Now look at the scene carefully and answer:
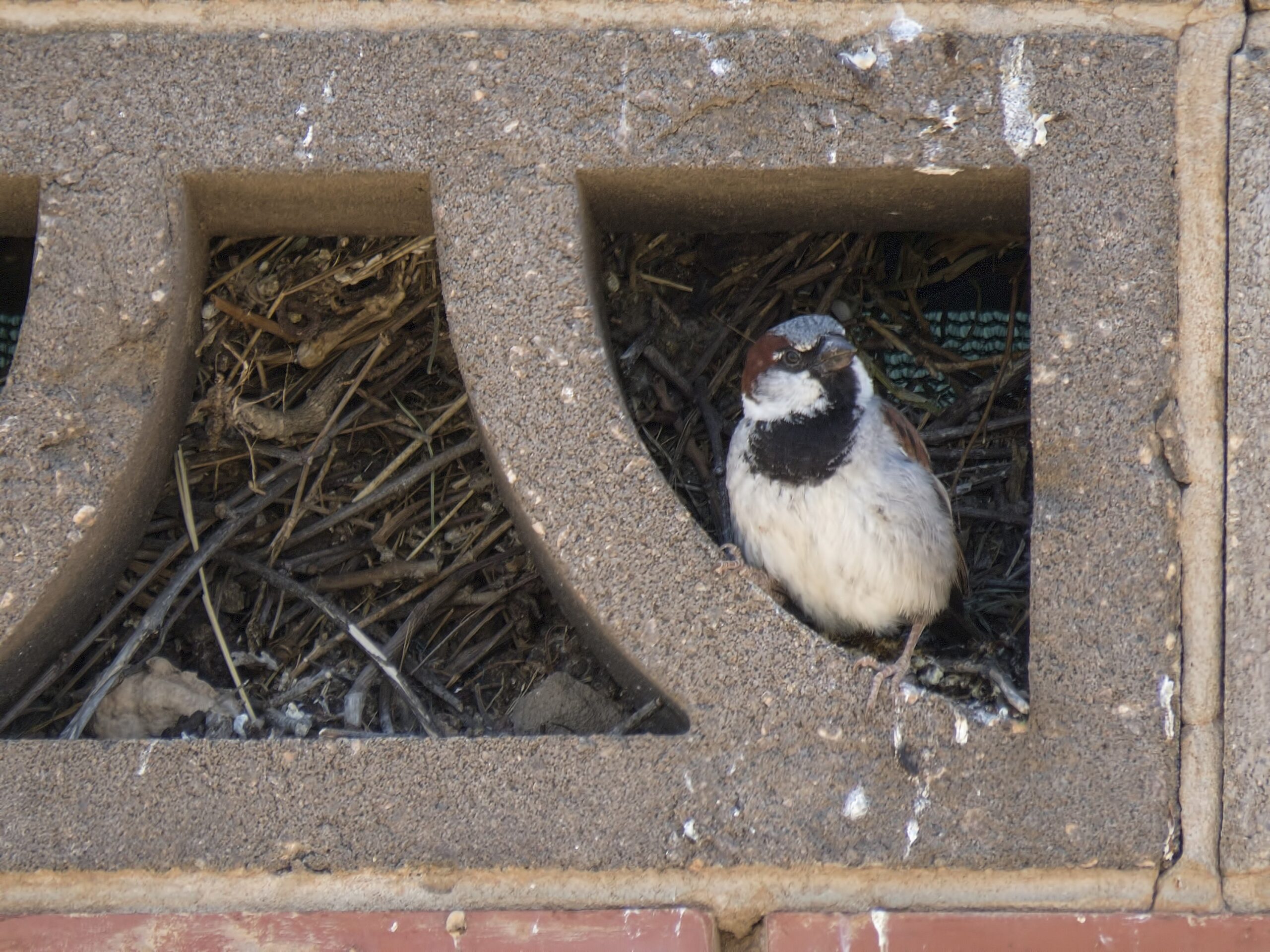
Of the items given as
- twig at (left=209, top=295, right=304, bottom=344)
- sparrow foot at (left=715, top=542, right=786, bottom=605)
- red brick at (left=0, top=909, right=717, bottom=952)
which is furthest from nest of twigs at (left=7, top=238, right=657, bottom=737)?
red brick at (left=0, top=909, right=717, bottom=952)

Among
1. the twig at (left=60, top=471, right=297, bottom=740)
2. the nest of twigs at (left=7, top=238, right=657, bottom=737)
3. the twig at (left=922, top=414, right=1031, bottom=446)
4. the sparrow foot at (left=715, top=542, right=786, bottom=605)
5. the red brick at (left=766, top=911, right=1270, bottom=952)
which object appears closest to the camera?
the red brick at (left=766, top=911, right=1270, bottom=952)

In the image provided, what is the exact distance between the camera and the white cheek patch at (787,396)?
2098 millimetres

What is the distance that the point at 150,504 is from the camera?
2020 millimetres

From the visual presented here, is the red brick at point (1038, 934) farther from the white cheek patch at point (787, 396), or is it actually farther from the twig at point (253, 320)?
the twig at point (253, 320)

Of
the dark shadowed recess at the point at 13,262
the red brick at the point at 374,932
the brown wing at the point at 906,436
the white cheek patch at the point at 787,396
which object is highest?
the dark shadowed recess at the point at 13,262

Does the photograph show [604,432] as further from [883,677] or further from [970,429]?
[970,429]

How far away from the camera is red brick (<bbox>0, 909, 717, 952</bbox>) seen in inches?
66.1

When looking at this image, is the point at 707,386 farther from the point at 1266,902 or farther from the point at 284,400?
the point at 1266,902

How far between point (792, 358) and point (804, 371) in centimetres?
3

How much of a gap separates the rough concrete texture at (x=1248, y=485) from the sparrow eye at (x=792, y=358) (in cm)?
57

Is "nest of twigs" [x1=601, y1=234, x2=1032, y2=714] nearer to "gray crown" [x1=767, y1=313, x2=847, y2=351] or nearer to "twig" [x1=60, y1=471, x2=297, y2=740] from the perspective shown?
"gray crown" [x1=767, y1=313, x2=847, y2=351]

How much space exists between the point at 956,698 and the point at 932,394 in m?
0.68

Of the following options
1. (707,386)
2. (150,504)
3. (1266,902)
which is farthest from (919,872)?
(150,504)

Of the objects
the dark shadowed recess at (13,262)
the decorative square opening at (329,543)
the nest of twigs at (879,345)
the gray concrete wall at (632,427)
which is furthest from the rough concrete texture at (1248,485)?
the dark shadowed recess at (13,262)
